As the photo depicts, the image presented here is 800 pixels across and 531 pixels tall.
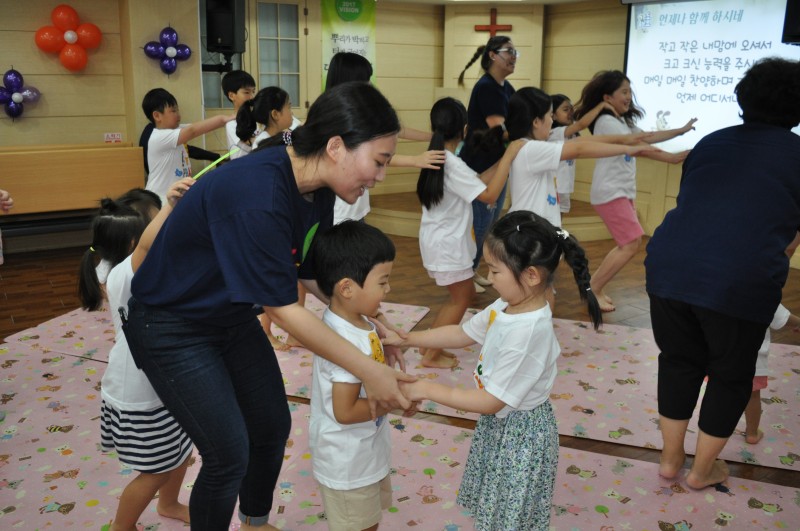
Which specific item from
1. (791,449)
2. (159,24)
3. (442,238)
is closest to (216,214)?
(442,238)

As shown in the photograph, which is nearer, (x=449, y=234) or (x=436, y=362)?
(x=449, y=234)

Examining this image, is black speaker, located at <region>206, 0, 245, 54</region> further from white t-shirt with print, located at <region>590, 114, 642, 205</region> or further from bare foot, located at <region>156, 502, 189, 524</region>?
bare foot, located at <region>156, 502, 189, 524</region>

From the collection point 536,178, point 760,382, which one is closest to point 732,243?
point 760,382

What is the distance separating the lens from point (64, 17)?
20.1ft

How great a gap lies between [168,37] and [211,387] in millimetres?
5398

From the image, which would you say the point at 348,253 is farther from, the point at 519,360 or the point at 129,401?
the point at 129,401

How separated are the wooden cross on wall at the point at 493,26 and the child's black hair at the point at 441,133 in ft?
16.9

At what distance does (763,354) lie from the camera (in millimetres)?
2594

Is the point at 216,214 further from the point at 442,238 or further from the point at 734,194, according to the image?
the point at 442,238

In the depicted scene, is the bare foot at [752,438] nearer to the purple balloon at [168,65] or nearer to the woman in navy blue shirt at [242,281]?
the woman in navy blue shirt at [242,281]

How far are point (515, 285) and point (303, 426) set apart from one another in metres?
1.45

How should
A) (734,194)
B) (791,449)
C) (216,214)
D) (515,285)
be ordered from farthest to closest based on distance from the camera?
(791,449) < (734,194) < (515,285) < (216,214)

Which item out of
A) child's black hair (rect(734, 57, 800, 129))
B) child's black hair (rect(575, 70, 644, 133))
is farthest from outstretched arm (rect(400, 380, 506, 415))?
child's black hair (rect(575, 70, 644, 133))

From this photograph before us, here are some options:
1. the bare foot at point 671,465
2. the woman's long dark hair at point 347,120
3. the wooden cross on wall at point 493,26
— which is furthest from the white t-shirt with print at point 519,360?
the wooden cross on wall at point 493,26
